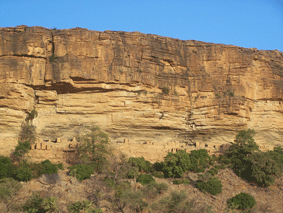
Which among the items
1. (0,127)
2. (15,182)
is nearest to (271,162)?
(15,182)

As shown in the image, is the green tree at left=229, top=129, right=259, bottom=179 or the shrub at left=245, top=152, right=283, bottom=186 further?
the green tree at left=229, top=129, right=259, bottom=179

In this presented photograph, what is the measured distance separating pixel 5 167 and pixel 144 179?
8932mm

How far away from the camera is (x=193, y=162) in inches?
1125

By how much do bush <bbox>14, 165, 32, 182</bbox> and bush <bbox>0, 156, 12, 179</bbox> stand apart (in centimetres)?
59

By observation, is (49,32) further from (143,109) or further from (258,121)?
(258,121)

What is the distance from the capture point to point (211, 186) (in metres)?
25.7

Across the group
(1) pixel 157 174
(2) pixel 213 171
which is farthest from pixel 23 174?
(2) pixel 213 171

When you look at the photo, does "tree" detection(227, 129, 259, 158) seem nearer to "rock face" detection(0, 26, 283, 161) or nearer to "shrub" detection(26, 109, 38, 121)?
"rock face" detection(0, 26, 283, 161)

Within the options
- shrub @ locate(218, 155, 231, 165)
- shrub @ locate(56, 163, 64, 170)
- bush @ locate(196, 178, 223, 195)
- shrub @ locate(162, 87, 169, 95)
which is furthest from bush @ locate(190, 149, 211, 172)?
shrub @ locate(56, 163, 64, 170)

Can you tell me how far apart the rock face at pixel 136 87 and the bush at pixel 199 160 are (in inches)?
97.1

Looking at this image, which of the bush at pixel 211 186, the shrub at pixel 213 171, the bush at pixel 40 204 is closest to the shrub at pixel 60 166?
the bush at pixel 40 204

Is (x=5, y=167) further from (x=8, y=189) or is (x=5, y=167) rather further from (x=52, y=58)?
(x=52, y=58)

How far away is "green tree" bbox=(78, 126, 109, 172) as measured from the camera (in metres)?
26.8

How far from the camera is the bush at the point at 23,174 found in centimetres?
2353
